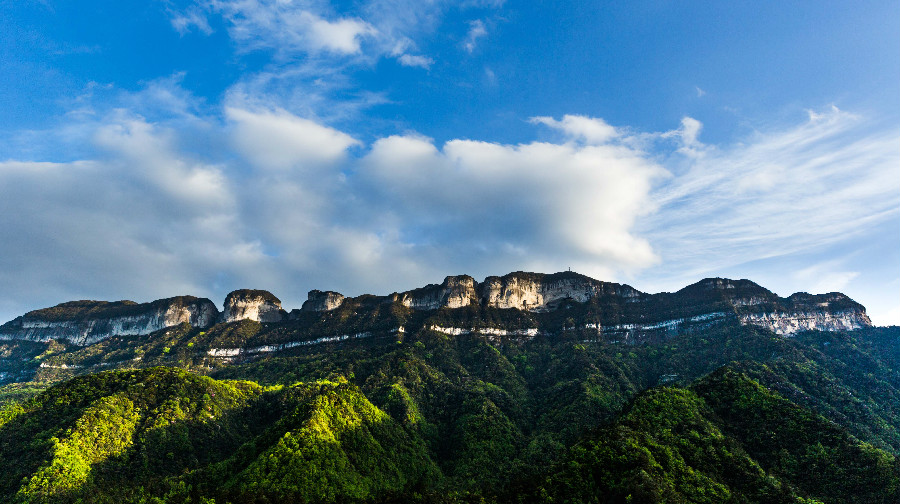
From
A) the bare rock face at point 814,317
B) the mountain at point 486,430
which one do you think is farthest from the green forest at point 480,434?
the bare rock face at point 814,317

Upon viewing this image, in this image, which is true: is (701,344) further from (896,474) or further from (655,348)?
(896,474)

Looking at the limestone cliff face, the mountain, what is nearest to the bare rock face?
the limestone cliff face

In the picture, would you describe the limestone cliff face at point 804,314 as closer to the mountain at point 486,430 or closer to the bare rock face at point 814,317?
the bare rock face at point 814,317

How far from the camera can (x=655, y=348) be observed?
180 m

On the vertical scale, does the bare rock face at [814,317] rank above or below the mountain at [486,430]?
above

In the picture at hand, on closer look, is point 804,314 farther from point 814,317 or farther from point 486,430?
point 486,430

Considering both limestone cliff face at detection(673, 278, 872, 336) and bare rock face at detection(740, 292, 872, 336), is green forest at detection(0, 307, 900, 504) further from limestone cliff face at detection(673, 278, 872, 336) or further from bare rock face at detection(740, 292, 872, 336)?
limestone cliff face at detection(673, 278, 872, 336)

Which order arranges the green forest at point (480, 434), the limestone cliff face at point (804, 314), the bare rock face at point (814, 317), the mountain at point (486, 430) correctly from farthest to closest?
the limestone cliff face at point (804, 314)
the bare rock face at point (814, 317)
the mountain at point (486, 430)
the green forest at point (480, 434)

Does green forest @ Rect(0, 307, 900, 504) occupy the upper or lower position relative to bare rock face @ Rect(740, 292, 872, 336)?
lower

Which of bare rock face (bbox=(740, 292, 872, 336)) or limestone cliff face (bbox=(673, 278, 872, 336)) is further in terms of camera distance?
limestone cliff face (bbox=(673, 278, 872, 336))

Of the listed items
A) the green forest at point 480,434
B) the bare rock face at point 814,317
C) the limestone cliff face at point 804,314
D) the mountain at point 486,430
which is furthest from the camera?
the limestone cliff face at point 804,314

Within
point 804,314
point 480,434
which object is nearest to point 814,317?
point 804,314

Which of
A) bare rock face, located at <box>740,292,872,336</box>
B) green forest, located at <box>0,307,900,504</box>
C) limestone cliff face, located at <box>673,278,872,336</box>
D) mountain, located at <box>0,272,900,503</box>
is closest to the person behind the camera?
green forest, located at <box>0,307,900,504</box>

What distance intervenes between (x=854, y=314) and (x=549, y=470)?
684ft
